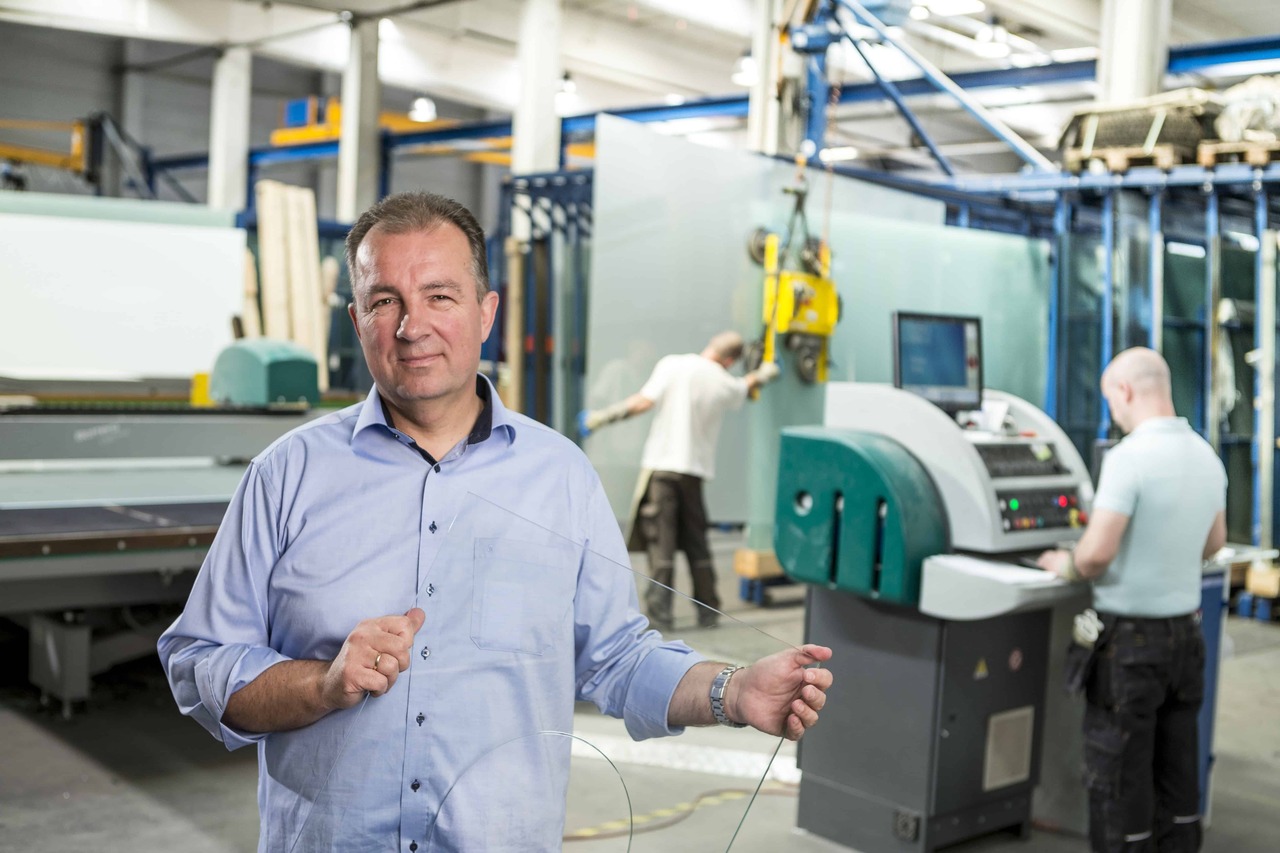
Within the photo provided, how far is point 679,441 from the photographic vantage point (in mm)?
5730

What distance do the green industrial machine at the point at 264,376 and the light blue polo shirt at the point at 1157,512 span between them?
3.25 m

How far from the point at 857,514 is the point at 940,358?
0.58 metres

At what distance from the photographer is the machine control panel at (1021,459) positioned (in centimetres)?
349

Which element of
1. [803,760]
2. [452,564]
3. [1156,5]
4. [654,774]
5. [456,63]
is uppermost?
[456,63]

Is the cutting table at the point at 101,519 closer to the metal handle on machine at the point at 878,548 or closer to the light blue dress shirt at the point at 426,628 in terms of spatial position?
the metal handle on machine at the point at 878,548

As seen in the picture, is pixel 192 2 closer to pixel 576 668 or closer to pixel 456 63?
pixel 456 63

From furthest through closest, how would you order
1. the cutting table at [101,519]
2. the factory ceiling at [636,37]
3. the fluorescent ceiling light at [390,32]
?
1. the fluorescent ceiling light at [390,32]
2. the factory ceiling at [636,37]
3. the cutting table at [101,519]

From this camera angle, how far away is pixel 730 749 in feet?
4.94

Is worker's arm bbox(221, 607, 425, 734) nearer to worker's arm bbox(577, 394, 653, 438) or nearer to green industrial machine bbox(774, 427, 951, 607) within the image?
green industrial machine bbox(774, 427, 951, 607)

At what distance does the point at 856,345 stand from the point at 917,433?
3.68m

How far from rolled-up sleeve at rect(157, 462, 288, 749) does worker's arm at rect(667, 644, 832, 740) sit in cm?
54

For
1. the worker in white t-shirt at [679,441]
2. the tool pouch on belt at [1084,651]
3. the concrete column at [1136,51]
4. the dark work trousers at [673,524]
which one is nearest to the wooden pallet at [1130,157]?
the concrete column at [1136,51]

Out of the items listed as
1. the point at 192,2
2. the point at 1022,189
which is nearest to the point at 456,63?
the point at 192,2

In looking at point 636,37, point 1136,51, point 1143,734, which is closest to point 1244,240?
point 1136,51
